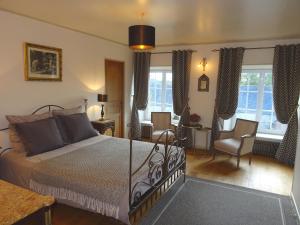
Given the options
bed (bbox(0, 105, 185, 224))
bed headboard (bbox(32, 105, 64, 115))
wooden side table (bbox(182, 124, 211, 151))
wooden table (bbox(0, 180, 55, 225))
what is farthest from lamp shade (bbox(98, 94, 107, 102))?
wooden table (bbox(0, 180, 55, 225))

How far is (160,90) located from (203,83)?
4.28ft

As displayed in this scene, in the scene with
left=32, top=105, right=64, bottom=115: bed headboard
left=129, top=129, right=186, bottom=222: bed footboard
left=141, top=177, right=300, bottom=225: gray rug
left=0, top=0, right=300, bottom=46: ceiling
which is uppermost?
left=0, top=0, right=300, bottom=46: ceiling

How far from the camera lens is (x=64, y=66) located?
4.24 meters

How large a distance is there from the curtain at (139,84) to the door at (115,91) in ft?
1.20

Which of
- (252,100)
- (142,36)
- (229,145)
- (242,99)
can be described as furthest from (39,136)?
(252,100)

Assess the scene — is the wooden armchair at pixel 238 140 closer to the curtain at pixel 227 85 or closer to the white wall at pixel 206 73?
the curtain at pixel 227 85

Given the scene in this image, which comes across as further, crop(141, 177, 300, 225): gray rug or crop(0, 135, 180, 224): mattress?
crop(141, 177, 300, 225): gray rug

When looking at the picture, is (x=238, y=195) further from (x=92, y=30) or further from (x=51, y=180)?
(x=92, y=30)

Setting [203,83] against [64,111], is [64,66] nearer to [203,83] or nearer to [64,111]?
[64,111]

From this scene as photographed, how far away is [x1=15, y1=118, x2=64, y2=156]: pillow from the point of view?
2.97 meters

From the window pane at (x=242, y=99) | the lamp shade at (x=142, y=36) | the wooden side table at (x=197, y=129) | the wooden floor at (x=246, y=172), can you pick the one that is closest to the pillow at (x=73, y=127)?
the lamp shade at (x=142, y=36)

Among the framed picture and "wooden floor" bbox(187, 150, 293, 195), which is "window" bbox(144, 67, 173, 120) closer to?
"wooden floor" bbox(187, 150, 293, 195)

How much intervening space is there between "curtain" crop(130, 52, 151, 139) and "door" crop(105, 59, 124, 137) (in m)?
0.36

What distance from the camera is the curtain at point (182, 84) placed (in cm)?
545
